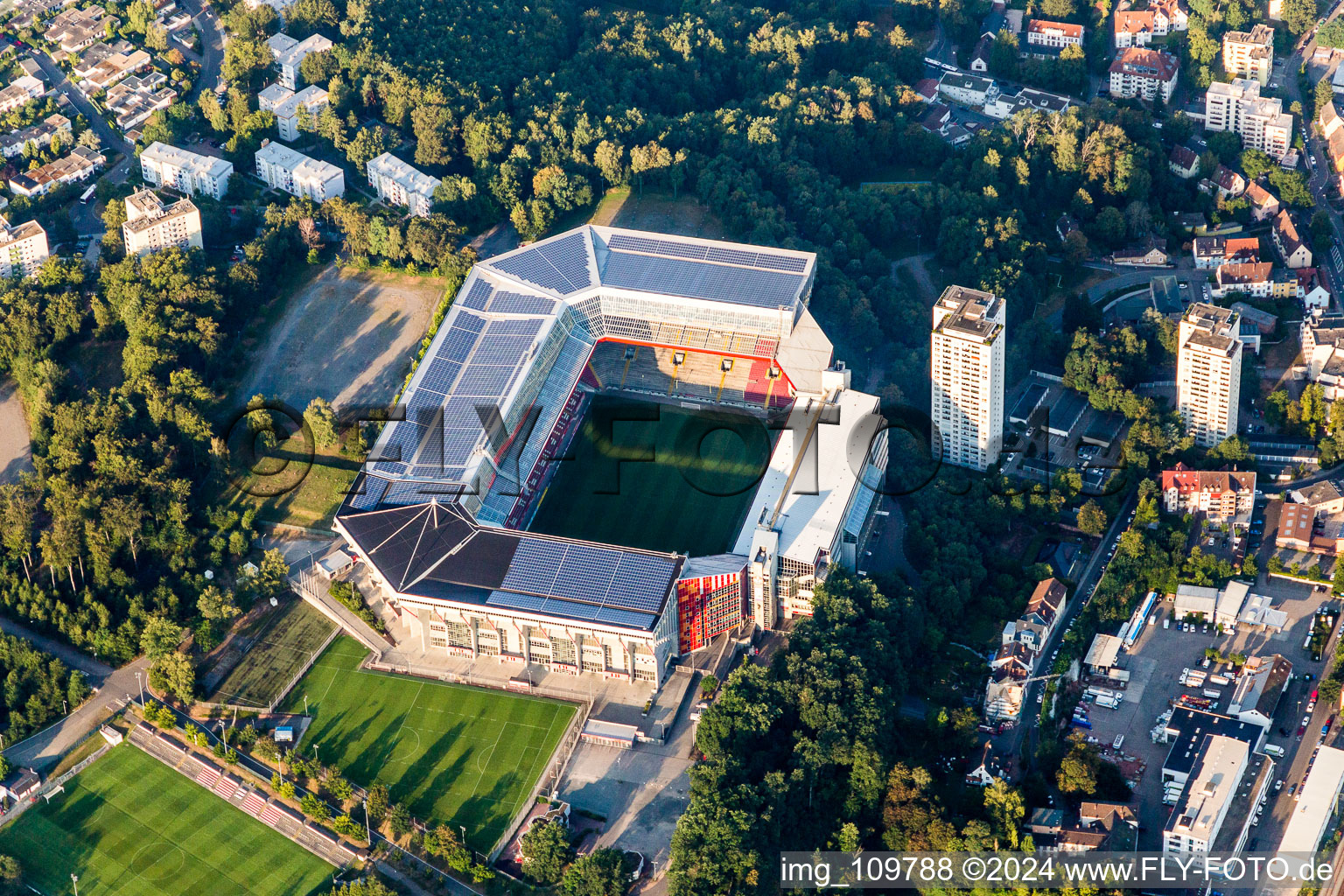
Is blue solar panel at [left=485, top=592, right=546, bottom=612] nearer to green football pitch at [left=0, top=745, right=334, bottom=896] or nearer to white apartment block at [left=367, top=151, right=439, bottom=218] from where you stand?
green football pitch at [left=0, top=745, right=334, bottom=896]

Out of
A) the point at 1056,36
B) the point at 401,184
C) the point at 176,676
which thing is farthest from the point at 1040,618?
the point at 1056,36

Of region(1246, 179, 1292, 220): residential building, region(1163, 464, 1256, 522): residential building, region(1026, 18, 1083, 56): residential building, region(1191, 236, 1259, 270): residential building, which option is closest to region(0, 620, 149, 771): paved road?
region(1163, 464, 1256, 522): residential building

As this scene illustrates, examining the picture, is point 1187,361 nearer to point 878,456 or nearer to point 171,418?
point 878,456

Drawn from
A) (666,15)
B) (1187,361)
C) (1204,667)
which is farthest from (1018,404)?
(666,15)

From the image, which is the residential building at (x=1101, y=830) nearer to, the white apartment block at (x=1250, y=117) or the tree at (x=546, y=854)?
the tree at (x=546, y=854)

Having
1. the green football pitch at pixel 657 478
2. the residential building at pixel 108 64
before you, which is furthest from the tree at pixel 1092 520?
the residential building at pixel 108 64

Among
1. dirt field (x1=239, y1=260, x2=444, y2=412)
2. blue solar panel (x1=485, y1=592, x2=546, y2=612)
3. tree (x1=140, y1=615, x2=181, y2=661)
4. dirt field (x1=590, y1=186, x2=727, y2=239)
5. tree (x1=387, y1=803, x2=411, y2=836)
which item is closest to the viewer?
tree (x1=387, y1=803, x2=411, y2=836)
